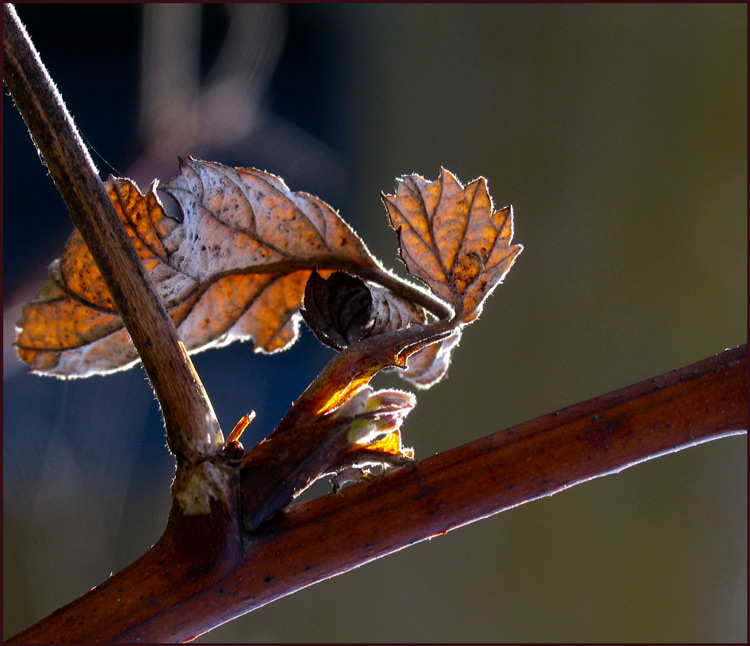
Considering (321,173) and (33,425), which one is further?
(321,173)

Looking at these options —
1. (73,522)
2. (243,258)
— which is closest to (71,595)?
(73,522)

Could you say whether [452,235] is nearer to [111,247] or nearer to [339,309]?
[339,309]

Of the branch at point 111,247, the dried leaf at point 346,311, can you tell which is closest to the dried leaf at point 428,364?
the dried leaf at point 346,311

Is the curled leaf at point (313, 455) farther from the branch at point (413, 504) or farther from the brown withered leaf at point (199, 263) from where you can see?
the brown withered leaf at point (199, 263)

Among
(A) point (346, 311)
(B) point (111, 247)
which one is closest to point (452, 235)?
(A) point (346, 311)

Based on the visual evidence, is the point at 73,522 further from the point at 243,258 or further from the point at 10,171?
the point at 243,258

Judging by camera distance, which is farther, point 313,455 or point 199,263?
point 199,263

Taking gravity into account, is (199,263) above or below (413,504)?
above
